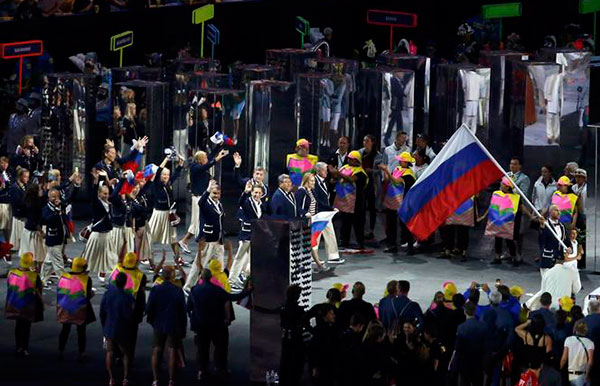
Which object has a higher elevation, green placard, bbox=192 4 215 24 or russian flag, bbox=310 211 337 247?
green placard, bbox=192 4 215 24

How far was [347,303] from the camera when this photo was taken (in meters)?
22.0

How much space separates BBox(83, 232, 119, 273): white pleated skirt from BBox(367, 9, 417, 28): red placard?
9.99 metres

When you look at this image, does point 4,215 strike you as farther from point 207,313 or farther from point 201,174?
point 207,313

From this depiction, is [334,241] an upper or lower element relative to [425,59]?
lower

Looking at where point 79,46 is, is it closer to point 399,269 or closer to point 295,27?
point 295,27

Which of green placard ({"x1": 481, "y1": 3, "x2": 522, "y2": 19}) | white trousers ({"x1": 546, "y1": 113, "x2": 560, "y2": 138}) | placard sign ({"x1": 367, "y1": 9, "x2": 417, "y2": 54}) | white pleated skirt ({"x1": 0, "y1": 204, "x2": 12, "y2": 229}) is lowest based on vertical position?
white pleated skirt ({"x1": 0, "y1": 204, "x2": 12, "y2": 229})

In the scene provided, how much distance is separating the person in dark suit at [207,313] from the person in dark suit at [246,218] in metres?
4.27

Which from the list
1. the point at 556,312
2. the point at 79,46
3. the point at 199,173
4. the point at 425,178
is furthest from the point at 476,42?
the point at 556,312

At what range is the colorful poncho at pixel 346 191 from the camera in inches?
1191

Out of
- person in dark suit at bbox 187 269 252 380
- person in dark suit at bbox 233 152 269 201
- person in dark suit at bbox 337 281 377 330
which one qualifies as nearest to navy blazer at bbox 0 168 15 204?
person in dark suit at bbox 233 152 269 201

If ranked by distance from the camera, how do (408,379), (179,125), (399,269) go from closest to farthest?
(408,379), (399,269), (179,125)

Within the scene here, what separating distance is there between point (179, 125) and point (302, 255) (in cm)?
930

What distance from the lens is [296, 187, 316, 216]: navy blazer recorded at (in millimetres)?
27594

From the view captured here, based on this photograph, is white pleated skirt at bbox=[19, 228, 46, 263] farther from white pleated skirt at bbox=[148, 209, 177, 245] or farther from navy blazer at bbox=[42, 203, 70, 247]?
white pleated skirt at bbox=[148, 209, 177, 245]
